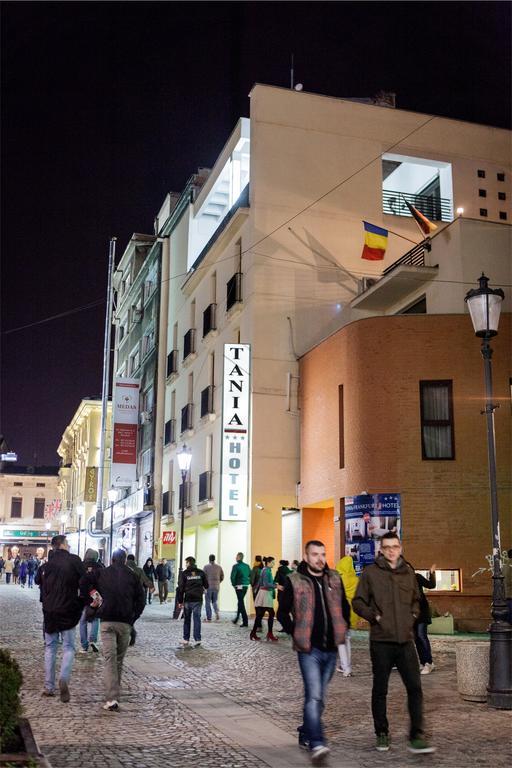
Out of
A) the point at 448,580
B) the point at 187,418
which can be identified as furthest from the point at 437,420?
the point at 187,418

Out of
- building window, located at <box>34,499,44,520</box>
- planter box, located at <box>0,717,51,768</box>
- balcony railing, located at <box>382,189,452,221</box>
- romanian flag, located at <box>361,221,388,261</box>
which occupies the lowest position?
planter box, located at <box>0,717,51,768</box>

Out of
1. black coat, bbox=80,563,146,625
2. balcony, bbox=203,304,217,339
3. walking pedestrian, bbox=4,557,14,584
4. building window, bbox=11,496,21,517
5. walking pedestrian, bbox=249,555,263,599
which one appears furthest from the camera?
building window, bbox=11,496,21,517

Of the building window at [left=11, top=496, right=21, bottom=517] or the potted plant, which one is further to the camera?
the building window at [left=11, top=496, right=21, bottom=517]

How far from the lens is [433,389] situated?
21.0m

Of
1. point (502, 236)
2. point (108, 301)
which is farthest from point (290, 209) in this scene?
point (108, 301)

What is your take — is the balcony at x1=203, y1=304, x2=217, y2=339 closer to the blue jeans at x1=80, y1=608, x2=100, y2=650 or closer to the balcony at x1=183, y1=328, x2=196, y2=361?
the balcony at x1=183, y1=328, x2=196, y2=361

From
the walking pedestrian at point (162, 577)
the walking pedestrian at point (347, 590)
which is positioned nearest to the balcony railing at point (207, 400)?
the walking pedestrian at point (162, 577)

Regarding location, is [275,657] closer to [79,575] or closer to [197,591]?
[197,591]

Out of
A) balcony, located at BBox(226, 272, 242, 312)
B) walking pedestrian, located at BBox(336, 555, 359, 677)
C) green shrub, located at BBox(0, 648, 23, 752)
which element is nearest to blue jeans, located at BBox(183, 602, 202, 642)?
walking pedestrian, located at BBox(336, 555, 359, 677)

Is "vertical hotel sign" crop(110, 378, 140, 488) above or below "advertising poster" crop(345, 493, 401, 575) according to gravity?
above

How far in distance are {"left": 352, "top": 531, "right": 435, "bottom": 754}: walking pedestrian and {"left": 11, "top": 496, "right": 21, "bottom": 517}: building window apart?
103m

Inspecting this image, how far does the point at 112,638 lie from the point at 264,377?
57.6ft

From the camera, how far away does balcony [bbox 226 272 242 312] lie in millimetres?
28372

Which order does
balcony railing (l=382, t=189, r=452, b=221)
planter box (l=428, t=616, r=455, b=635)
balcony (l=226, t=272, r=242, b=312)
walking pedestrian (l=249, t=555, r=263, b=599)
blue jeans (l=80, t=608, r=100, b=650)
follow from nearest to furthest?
blue jeans (l=80, t=608, r=100, b=650) → planter box (l=428, t=616, r=455, b=635) → walking pedestrian (l=249, t=555, r=263, b=599) → balcony (l=226, t=272, r=242, b=312) → balcony railing (l=382, t=189, r=452, b=221)
